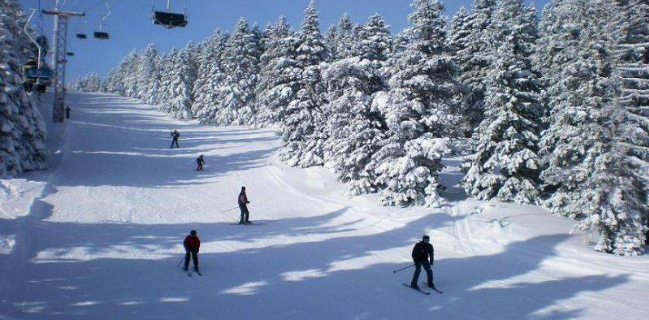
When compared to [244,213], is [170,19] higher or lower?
higher

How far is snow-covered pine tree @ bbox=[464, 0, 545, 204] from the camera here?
2075 centimetres

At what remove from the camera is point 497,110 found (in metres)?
21.3

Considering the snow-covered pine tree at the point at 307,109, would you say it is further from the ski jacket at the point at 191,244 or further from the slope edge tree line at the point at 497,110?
the ski jacket at the point at 191,244

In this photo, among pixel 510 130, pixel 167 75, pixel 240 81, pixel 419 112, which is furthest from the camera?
pixel 167 75

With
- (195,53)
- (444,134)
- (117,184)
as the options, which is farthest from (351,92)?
(195,53)

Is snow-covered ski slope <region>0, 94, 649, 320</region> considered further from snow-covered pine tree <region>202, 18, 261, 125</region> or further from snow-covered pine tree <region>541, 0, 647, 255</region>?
snow-covered pine tree <region>202, 18, 261, 125</region>

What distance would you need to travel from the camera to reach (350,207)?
22875mm

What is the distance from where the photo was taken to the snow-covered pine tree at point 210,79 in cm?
5812

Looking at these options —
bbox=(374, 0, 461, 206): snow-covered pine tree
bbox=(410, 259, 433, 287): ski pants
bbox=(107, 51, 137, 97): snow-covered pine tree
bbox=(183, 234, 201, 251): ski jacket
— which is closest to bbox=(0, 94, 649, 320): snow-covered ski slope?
bbox=(410, 259, 433, 287): ski pants

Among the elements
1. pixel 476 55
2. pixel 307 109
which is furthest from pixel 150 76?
pixel 476 55

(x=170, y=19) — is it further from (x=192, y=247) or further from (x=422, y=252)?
(x=422, y=252)

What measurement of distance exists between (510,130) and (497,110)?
4.23ft

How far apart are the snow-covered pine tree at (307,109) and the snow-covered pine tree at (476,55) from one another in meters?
10.6

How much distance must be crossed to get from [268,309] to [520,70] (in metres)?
18.0
